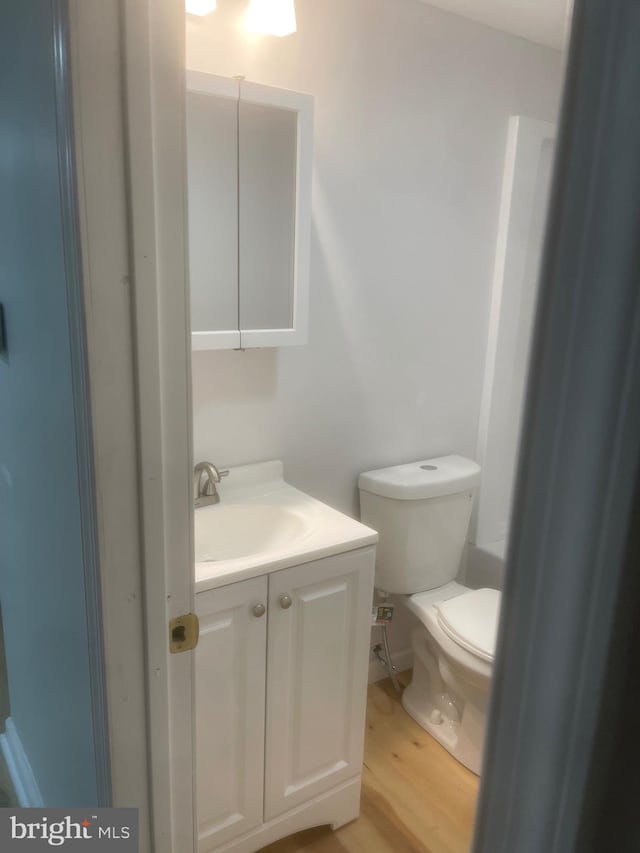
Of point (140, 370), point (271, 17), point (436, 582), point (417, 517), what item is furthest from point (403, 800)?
point (271, 17)

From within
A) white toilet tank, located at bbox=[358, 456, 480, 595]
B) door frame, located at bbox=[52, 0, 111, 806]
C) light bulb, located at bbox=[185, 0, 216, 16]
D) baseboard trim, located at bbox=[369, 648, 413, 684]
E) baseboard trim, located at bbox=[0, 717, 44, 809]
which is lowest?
baseboard trim, located at bbox=[369, 648, 413, 684]

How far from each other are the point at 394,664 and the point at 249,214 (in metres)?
1.64

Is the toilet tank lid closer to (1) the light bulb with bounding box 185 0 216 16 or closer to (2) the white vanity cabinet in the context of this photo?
(2) the white vanity cabinet

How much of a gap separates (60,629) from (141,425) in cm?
50

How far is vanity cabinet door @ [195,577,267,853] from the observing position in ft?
4.52

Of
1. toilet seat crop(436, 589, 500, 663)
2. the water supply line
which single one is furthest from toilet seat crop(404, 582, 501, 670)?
the water supply line

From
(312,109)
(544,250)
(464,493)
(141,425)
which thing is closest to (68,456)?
(141,425)

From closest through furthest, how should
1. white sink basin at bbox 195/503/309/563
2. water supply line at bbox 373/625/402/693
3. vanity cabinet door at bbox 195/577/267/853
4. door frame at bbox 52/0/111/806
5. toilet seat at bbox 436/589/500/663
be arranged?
door frame at bbox 52/0/111/806 → vanity cabinet door at bbox 195/577/267/853 → white sink basin at bbox 195/503/309/563 → toilet seat at bbox 436/589/500/663 → water supply line at bbox 373/625/402/693

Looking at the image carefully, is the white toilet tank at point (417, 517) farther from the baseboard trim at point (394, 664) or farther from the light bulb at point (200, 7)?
the light bulb at point (200, 7)

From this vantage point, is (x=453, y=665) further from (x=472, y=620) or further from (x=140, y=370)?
(x=140, y=370)

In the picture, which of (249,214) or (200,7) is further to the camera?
(249,214)

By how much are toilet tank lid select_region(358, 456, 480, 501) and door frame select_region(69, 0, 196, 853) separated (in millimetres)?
1097

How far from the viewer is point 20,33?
0.88 meters

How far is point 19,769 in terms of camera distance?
1544 mm
